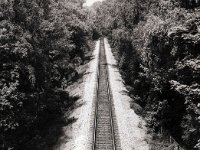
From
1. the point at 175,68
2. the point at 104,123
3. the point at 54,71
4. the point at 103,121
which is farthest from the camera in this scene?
the point at 54,71

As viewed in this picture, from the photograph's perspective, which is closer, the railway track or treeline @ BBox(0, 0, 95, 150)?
treeline @ BBox(0, 0, 95, 150)

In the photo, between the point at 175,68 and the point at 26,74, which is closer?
the point at 26,74

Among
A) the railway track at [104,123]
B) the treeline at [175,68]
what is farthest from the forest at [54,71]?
the railway track at [104,123]

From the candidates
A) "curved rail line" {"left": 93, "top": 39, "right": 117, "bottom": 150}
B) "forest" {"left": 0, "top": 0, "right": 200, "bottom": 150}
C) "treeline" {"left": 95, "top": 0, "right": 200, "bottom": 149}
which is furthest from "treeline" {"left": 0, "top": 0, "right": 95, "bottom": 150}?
"treeline" {"left": 95, "top": 0, "right": 200, "bottom": 149}

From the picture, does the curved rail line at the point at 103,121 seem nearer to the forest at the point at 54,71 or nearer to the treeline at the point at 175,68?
the forest at the point at 54,71

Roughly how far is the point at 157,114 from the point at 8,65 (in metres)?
12.0

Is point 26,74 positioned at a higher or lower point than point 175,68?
higher

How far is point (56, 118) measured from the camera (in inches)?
1087

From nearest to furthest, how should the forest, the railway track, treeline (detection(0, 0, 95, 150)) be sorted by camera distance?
the forest → treeline (detection(0, 0, 95, 150)) → the railway track

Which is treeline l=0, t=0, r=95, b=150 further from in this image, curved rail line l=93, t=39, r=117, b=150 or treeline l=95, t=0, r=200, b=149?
treeline l=95, t=0, r=200, b=149

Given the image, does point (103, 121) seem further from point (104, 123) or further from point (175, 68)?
point (175, 68)

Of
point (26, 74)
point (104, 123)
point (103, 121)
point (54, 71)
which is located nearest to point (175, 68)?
point (104, 123)

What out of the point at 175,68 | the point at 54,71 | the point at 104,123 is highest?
the point at 175,68

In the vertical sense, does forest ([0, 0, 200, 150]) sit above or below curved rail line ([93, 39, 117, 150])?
above
